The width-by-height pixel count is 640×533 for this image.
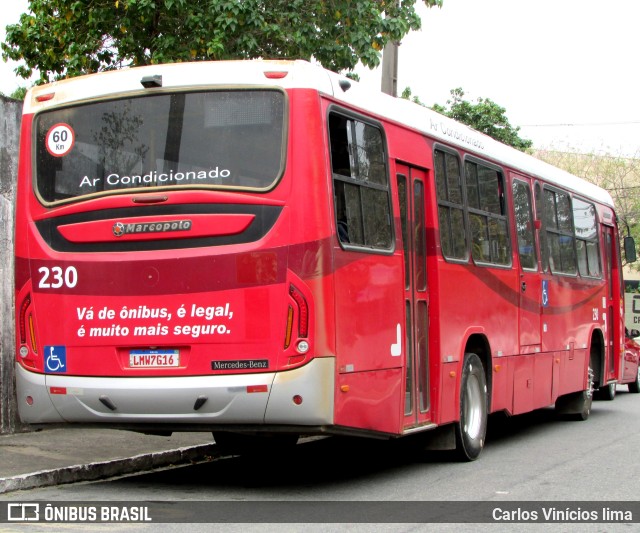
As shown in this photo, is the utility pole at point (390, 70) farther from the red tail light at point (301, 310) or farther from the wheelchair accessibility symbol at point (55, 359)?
the wheelchair accessibility symbol at point (55, 359)

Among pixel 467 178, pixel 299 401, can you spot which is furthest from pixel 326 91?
pixel 467 178

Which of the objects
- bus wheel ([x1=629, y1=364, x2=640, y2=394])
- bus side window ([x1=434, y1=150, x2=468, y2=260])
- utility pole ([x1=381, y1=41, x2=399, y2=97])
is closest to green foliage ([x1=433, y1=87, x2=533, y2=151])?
bus wheel ([x1=629, y1=364, x2=640, y2=394])

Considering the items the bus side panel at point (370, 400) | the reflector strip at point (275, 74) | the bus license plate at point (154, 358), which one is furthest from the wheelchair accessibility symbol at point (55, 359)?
the reflector strip at point (275, 74)

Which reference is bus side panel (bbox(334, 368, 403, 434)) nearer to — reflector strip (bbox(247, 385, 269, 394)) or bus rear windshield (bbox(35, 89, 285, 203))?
reflector strip (bbox(247, 385, 269, 394))

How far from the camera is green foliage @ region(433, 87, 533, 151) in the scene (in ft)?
94.6

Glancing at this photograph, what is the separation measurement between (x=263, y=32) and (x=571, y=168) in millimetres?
39789

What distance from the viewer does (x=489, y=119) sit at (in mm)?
29094

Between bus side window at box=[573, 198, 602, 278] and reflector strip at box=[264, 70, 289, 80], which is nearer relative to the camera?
reflector strip at box=[264, 70, 289, 80]

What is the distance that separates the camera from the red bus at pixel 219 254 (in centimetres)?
775

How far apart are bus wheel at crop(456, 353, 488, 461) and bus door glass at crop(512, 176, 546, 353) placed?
143 cm

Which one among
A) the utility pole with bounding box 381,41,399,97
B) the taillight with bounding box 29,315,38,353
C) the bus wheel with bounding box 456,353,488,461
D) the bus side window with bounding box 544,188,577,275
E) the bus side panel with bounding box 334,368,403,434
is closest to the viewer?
the bus side panel with bounding box 334,368,403,434

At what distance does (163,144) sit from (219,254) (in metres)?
1.01

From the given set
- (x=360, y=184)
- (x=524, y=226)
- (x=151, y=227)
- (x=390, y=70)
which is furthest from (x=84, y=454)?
(x=390, y=70)

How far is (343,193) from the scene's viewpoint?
27.1ft
